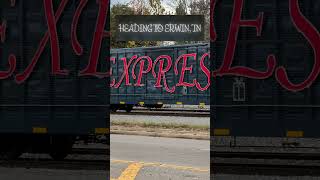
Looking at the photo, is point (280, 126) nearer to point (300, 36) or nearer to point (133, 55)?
point (300, 36)

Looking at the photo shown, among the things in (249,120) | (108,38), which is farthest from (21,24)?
(249,120)

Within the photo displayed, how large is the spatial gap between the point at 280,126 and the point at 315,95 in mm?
889

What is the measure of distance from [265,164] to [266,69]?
9.87 feet

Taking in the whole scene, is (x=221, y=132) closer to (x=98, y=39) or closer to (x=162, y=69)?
(x=98, y=39)

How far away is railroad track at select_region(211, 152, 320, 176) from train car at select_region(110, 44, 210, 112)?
13037 millimetres

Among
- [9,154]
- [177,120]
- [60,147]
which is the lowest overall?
[177,120]

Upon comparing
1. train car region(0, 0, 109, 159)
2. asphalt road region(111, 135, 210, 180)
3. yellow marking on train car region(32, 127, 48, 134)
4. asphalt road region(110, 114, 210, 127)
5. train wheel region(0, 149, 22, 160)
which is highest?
train car region(0, 0, 109, 159)

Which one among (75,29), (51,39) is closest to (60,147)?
(51,39)

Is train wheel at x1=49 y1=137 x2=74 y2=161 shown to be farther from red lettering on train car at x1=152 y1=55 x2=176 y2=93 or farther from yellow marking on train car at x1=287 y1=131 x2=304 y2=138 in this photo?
red lettering on train car at x1=152 y1=55 x2=176 y2=93

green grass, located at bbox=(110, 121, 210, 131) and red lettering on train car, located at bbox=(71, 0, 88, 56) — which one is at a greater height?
red lettering on train car, located at bbox=(71, 0, 88, 56)

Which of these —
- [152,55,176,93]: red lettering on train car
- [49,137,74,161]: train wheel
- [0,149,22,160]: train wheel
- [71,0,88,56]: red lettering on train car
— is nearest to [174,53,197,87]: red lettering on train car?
[152,55,176,93]: red lettering on train car

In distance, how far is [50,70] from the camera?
34.0ft

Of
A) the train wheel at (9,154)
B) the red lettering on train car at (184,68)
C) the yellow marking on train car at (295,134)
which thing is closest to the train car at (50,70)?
the train wheel at (9,154)

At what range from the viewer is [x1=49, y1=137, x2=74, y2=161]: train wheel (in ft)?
37.4
